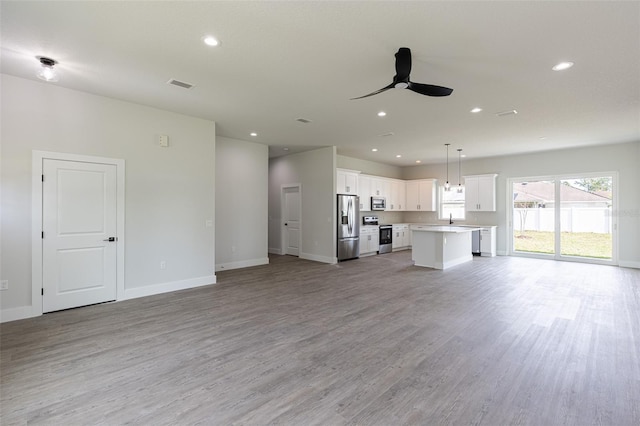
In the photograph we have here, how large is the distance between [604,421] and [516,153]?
803cm

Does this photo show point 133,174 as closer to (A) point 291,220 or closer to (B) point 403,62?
(B) point 403,62

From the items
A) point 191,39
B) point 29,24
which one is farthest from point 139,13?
point 29,24

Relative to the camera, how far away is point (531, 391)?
7.50ft

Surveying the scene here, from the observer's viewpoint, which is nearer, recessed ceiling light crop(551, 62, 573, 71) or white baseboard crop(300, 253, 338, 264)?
recessed ceiling light crop(551, 62, 573, 71)

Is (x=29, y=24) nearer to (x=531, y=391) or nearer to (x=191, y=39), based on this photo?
(x=191, y=39)

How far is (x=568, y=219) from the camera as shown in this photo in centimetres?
794

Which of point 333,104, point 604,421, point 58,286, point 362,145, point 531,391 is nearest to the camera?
point 604,421

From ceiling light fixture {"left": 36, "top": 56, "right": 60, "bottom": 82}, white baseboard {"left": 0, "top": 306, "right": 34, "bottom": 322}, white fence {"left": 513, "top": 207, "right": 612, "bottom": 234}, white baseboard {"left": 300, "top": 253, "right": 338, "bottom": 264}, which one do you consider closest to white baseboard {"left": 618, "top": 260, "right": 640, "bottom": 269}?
white fence {"left": 513, "top": 207, "right": 612, "bottom": 234}

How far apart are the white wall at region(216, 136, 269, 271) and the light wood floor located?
2.02 meters

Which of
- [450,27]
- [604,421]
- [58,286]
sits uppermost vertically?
[450,27]

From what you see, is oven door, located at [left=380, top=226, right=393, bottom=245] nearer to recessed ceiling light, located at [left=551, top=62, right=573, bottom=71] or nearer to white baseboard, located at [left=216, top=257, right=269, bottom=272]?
white baseboard, located at [left=216, top=257, right=269, bottom=272]

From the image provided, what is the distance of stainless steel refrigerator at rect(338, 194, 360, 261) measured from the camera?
7.82 meters

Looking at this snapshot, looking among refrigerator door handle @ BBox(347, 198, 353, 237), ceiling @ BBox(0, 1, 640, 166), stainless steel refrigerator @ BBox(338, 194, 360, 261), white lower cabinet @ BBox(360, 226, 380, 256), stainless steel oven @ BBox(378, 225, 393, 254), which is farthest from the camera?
stainless steel oven @ BBox(378, 225, 393, 254)

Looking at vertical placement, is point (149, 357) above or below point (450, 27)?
below
